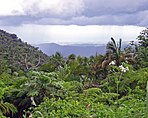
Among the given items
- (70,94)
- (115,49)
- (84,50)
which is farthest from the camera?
(84,50)

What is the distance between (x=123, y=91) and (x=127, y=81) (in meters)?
0.23

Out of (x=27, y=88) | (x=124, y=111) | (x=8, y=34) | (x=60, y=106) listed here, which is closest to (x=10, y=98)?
(x=27, y=88)

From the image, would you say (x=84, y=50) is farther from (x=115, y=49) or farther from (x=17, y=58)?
(x=115, y=49)

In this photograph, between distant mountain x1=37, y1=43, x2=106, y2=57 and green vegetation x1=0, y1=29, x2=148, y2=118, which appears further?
distant mountain x1=37, y1=43, x2=106, y2=57

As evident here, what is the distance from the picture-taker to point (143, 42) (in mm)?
14539

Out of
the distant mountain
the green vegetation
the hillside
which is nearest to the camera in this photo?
the green vegetation

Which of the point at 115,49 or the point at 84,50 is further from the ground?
the point at 115,49

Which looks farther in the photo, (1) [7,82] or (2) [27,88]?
(1) [7,82]

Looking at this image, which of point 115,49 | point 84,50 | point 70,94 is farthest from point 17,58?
point 70,94

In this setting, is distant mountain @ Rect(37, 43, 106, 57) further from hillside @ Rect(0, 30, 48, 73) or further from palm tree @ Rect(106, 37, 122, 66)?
hillside @ Rect(0, 30, 48, 73)

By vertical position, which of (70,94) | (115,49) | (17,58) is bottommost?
(17,58)

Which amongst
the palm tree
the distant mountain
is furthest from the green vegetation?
the distant mountain

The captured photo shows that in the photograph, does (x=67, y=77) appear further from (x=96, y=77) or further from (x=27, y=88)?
(x=27, y=88)

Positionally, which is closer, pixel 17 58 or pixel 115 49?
pixel 115 49
